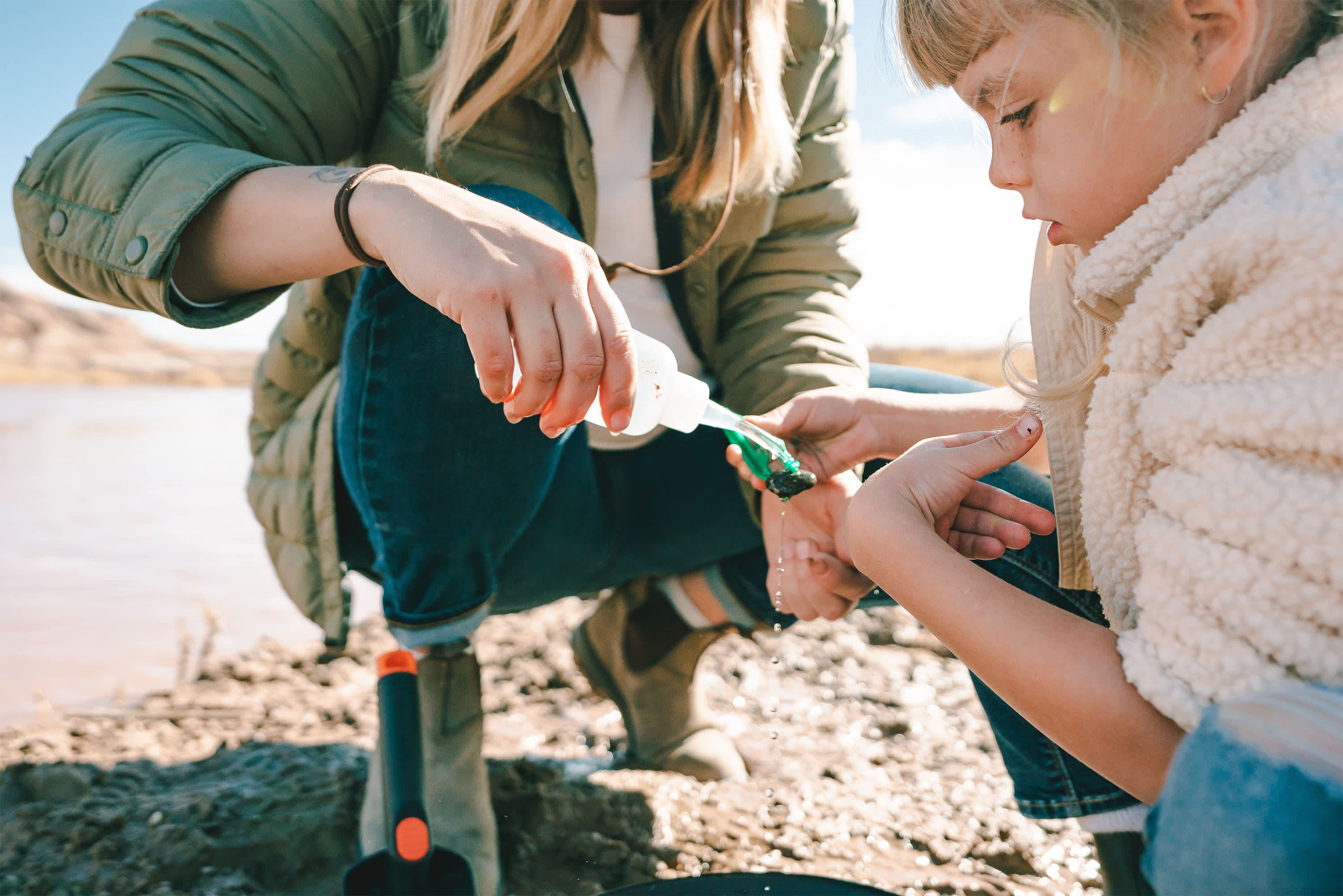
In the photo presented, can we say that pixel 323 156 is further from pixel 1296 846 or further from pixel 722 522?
pixel 1296 846

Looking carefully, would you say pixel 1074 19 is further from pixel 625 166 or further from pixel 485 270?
pixel 625 166

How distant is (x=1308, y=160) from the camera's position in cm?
71

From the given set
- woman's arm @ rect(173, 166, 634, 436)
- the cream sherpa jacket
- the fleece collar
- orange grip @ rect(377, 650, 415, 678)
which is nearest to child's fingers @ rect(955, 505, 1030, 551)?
the cream sherpa jacket

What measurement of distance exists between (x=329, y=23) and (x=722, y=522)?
3.02 feet

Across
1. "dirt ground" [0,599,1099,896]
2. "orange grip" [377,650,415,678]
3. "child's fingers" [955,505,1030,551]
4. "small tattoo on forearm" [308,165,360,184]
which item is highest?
"small tattoo on forearm" [308,165,360,184]

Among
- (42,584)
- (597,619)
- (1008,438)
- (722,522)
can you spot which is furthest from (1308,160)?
(42,584)

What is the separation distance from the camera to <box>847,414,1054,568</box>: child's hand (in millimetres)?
911

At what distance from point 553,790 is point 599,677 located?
289 millimetres

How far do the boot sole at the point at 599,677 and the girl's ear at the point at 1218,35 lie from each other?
1262 millimetres

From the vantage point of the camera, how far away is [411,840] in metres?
1.09

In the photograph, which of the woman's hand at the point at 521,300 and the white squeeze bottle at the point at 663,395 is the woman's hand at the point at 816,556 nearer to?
the white squeeze bottle at the point at 663,395

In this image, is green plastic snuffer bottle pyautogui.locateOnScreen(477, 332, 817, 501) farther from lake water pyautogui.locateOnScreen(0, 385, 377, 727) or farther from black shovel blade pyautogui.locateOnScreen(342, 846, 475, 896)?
lake water pyautogui.locateOnScreen(0, 385, 377, 727)

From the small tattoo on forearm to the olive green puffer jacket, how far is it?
9 centimetres

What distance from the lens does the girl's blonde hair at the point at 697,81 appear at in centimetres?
135
